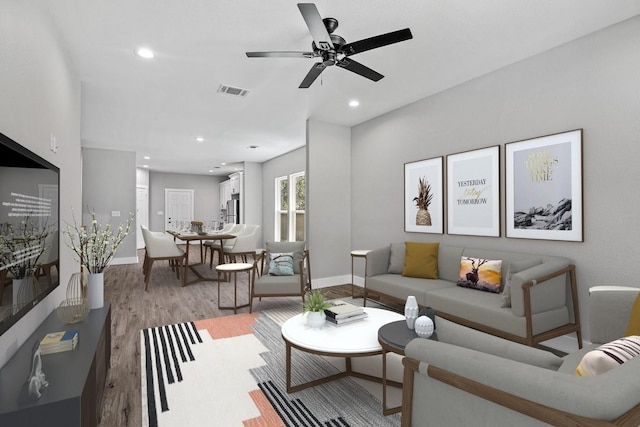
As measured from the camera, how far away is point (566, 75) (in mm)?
3018

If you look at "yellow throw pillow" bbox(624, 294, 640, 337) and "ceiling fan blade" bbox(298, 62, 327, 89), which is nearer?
"yellow throw pillow" bbox(624, 294, 640, 337)

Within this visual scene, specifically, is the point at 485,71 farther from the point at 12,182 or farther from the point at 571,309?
the point at 12,182

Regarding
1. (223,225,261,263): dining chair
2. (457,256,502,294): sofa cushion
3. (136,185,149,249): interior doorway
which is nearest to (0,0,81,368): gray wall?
(223,225,261,263): dining chair

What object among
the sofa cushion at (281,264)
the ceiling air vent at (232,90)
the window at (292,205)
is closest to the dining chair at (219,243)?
the window at (292,205)

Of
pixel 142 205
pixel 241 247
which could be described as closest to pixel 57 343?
pixel 241 247

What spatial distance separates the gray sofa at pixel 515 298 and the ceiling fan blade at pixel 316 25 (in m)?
2.34

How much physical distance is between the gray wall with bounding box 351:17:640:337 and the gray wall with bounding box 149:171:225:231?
1011 centimetres

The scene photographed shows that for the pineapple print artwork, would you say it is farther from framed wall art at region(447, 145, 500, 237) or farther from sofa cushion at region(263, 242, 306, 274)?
sofa cushion at region(263, 242, 306, 274)

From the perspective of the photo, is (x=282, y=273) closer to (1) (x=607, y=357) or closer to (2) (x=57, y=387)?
(2) (x=57, y=387)

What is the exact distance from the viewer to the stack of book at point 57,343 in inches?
66.1

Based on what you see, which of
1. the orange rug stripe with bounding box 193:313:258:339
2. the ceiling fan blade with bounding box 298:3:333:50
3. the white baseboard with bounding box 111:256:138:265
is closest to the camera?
the ceiling fan blade with bounding box 298:3:333:50

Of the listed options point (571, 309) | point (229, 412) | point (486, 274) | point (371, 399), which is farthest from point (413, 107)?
point (229, 412)

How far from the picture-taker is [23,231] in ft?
5.33

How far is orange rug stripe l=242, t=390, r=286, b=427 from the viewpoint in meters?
1.98
